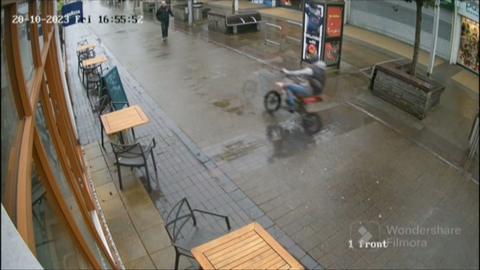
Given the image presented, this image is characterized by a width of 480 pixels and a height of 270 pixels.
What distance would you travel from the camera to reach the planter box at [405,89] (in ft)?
30.4

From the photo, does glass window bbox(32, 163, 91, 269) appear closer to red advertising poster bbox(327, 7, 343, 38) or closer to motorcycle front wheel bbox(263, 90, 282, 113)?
motorcycle front wheel bbox(263, 90, 282, 113)

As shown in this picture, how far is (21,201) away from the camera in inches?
85.7

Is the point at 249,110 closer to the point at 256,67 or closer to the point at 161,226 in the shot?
the point at 256,67

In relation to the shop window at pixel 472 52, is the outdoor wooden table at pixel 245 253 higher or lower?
lower

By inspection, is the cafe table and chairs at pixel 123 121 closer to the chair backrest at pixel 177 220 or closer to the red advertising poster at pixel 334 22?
the chair backrest at pixel 177 220

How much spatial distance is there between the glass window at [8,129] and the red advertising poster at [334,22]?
10.9 meters

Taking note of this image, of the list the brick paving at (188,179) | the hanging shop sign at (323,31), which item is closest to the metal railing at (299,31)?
the hanging shop sign at (323,31)

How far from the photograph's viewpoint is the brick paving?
6.22 meters

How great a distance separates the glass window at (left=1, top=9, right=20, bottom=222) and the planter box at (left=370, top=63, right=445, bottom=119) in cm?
886

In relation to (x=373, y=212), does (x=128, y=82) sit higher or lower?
higher

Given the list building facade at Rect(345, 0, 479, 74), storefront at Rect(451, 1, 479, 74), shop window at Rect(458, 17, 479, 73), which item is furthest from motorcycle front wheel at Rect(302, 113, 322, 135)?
building facade at Rect(345, 0, 479, 74)

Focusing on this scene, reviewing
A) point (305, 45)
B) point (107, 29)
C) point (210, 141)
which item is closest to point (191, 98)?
point (210, 141)

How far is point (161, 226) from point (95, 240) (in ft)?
4.68

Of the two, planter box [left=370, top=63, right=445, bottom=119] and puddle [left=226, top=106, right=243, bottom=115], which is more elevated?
planter box [left=370, top=63, right=445, bottom=119]
